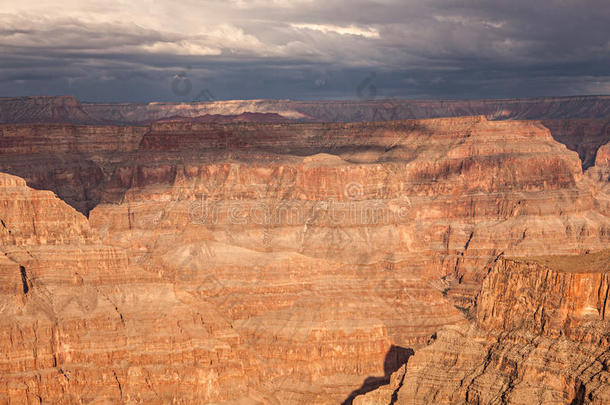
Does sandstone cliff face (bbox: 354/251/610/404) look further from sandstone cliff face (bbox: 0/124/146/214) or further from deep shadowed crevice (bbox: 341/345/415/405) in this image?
sandstone cliff face (bbox: 0/124/146/214)

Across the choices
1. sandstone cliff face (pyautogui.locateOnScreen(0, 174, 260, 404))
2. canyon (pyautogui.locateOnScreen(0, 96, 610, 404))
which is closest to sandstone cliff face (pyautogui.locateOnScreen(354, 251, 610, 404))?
canyon (pyautogui.locateOnScreen(0, 96, 610, 404))

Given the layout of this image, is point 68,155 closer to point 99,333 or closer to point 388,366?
point 99,333

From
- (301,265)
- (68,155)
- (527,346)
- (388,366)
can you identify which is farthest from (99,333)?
(68,155)

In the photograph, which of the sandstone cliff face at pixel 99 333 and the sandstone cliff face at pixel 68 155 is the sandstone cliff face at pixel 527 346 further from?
the sandstone cliff face at pixel 68 155

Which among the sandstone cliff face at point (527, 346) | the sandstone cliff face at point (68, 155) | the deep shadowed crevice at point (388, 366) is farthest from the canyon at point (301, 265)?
the sandstone cliff face at point (68, 155)

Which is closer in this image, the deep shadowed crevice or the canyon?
the canyon
